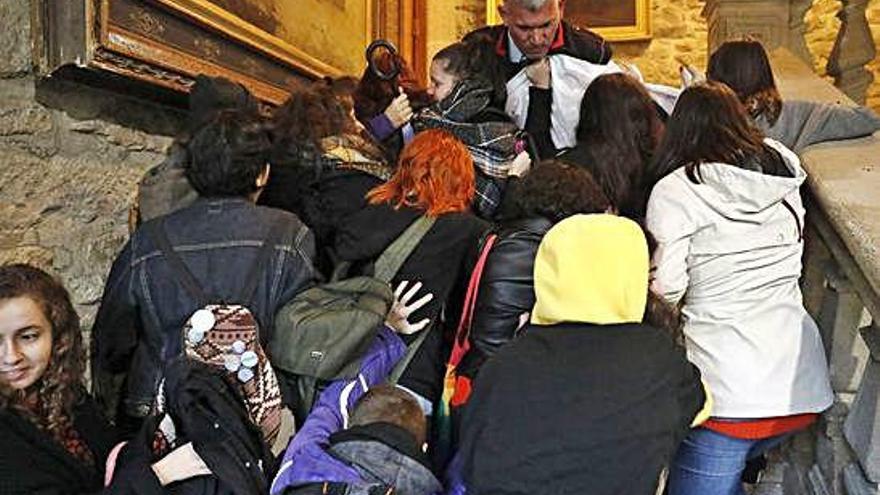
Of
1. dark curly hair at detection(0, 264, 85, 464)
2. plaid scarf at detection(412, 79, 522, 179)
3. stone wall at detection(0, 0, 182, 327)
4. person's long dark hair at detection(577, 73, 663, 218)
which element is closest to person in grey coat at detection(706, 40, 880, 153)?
person's long dark hair at detection(577, 73, 663, 218)

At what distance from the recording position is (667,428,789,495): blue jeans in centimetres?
226

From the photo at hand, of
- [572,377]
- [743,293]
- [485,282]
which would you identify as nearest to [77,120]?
[485,282]

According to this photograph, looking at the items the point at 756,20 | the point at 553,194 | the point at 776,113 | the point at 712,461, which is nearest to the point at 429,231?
the point at 553,194

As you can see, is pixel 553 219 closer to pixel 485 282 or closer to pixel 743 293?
pixel 485 282

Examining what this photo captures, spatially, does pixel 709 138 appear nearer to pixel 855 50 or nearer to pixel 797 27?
pixel 797 27

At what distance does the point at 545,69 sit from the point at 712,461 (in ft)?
5.15

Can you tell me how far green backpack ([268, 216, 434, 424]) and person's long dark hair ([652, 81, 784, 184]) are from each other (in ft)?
2.82

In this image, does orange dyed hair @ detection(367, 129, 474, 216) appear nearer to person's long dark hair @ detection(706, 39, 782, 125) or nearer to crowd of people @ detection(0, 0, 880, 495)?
crowd of people @ detection(0, 0, 880, 495)

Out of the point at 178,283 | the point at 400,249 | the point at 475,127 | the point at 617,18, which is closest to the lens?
the point at 178,283

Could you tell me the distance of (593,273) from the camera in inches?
73.2

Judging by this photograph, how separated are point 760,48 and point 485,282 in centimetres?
142

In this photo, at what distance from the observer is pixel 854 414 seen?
2143mm

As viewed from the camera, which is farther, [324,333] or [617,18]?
[617,18]

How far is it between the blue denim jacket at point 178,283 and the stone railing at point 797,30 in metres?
3.08
